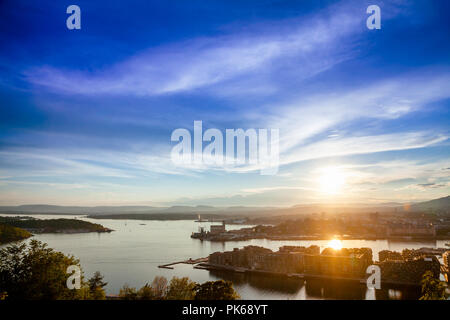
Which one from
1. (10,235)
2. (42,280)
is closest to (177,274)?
(42,280)

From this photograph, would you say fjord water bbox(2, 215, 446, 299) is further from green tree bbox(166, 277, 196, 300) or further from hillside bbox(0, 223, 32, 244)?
green tree bbox(166, 277, 196, 300)

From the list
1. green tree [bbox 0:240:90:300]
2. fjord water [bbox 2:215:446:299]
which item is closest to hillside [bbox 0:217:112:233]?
fjord water [bbox 2:215:446:299]

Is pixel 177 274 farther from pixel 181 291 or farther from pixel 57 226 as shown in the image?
pixel 57 226

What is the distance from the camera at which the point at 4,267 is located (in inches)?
221

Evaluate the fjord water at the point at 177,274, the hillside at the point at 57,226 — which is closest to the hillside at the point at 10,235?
the fjord water at the point at 177,274

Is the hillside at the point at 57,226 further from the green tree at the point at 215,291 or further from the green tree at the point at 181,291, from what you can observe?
the green tree at the point at 215,291

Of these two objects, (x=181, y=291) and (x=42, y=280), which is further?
(x=181, y=291)

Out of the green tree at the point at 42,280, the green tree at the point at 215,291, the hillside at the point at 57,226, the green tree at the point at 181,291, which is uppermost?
the green tree at the point at 42,280

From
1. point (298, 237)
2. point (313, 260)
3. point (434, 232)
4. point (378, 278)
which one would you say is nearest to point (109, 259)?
point (313, 260)

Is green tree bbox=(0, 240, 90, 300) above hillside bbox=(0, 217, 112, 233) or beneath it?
above

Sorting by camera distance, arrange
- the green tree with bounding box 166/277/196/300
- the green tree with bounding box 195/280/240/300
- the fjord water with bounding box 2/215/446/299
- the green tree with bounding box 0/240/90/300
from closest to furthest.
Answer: the green tree with bounding box 0/240/90/300 → the green tree with bounding box 166/277/196/300 → the green tree with bounding box 195/280/240/300 → the fjord water with bounding box 2/215/446/299
